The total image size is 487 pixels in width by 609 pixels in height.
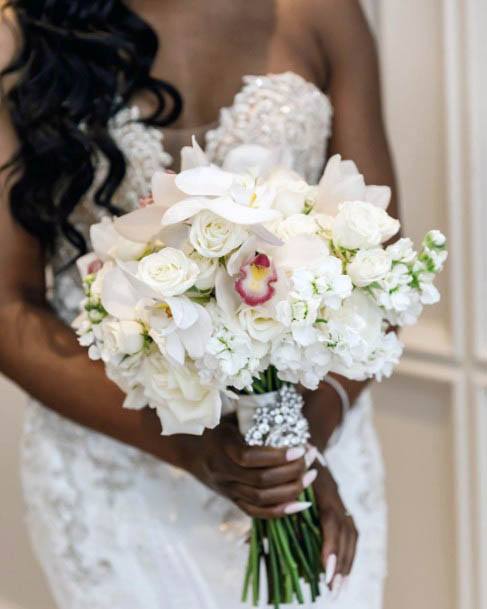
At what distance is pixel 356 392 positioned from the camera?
4.43ft

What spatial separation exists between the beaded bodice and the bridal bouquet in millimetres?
318

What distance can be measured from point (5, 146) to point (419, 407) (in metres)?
1.05

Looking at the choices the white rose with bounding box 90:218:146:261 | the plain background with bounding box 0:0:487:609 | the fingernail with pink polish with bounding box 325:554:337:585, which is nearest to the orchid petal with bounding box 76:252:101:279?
the white rose with bounding box 90:218:146:261

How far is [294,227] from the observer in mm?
909

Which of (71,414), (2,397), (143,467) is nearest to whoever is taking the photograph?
(71,414)

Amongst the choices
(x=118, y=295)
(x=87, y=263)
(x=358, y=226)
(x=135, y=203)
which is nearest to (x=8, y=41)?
(x=135, y=203)

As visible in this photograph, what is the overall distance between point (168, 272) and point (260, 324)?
0.10m

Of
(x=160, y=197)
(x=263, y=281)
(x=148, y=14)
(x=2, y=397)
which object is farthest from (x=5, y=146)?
(x=2, y=397)

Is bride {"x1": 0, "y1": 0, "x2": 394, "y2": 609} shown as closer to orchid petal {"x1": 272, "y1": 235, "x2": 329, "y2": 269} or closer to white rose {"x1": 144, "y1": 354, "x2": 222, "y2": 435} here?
white rose {"x1": 144, "y1": 354, "x2": 222, "y2": 435}

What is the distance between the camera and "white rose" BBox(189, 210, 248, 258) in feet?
2.79

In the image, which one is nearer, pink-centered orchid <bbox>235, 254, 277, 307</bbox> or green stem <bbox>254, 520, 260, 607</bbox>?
pink-centered orchid <bbox>235, 254, 277, 307</bbox>

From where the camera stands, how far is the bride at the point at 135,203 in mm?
1265

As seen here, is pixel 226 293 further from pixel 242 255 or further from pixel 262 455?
pixel 262 455

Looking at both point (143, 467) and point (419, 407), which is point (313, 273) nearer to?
point (143, 467)
